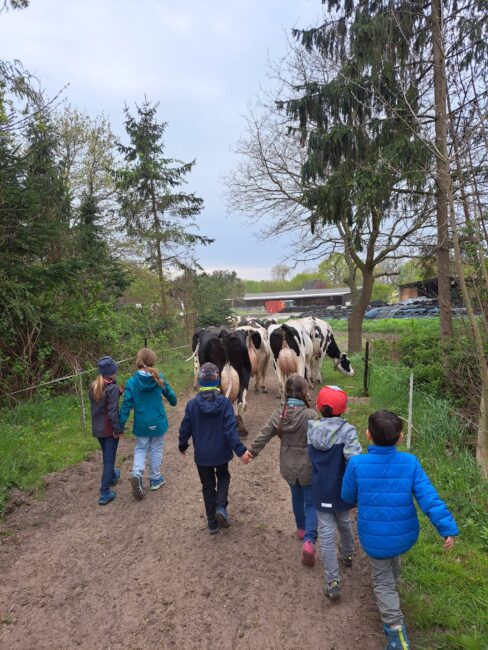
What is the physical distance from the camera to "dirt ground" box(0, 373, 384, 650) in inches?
114

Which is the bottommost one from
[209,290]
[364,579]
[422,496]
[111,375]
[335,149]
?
[364,579]

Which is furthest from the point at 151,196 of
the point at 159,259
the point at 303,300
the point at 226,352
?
the point at 303,300

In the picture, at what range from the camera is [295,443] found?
365cm

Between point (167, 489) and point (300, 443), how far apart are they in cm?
239

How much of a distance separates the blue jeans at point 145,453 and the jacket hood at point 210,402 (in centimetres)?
136

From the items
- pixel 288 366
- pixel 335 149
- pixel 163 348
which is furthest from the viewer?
pixel 163 348

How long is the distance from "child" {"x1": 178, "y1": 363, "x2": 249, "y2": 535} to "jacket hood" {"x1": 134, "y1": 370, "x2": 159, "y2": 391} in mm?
971

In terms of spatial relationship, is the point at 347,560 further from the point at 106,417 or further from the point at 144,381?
the point at 106,417

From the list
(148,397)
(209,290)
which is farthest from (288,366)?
(209,290)

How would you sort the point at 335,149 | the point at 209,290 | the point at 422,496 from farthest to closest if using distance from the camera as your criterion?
the point at 209,290, the point at 335,149, the point at 422,496

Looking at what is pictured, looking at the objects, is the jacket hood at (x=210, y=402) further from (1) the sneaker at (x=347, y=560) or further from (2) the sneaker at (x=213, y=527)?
(1) the sneaker at (x=347, y=560)

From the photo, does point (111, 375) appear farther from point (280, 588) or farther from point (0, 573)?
point (280, 588)

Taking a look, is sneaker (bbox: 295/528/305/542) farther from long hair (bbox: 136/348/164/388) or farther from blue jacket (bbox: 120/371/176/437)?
long hair (bbox: 136/348/164/388)

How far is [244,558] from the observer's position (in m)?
3.75
